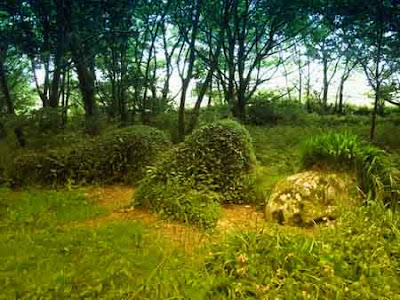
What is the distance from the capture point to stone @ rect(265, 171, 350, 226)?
4.09 metres

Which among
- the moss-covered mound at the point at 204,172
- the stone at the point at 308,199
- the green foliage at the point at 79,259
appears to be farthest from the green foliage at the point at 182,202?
the stone at the point at 308,199

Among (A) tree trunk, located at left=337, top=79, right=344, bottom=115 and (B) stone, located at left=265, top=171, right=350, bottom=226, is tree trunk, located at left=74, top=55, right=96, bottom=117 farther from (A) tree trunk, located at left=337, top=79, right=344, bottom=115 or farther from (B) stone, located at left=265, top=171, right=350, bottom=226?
(A) tree trunk, located at left=337, top=79, right=344, bottom=115

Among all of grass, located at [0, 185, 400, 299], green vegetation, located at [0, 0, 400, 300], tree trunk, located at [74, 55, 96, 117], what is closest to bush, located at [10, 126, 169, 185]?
green vegetation, located at [0, 0, 400, 300]

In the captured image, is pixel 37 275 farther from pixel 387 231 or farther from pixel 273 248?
pixel 387 231

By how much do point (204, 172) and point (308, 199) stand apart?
5.07 ft

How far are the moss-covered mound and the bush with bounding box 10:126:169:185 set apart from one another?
131 centimetres

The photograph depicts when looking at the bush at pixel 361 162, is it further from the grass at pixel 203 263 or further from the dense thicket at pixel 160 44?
the dense thicket at pixel 160 44

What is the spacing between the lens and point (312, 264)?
2.64 metres

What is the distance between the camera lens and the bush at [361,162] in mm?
4148

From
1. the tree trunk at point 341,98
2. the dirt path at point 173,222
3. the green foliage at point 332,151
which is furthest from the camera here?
the tree trunk at point 341,98

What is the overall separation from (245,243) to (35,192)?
151 inches

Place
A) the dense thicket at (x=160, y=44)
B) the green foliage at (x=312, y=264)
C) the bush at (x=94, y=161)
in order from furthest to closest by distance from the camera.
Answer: the dense thicket at (x=160, y=44), the bush at (x=94, y=161), the green foliage at (x=312, y=264)

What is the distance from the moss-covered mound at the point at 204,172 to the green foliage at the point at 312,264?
1419 millimetres

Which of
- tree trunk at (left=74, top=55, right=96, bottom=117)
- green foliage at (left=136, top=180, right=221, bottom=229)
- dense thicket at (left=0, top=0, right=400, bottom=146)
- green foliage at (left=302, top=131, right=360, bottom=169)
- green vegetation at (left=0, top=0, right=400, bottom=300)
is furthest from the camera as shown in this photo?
tree trunk at (left=74, top=55, right=96, bottom=117)
